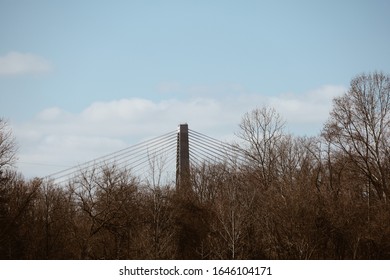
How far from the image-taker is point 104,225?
22016 mm

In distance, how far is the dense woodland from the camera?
66.3 ft

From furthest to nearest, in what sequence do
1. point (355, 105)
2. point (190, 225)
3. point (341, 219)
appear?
point (190, 225) < point (355, 105) < point (341, 219)

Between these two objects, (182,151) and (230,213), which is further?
(182,151)

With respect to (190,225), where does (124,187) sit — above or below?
above

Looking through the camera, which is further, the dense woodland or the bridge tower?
the bridge tower

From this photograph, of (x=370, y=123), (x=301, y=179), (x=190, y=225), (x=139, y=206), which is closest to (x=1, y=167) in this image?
(x=139, y=206)

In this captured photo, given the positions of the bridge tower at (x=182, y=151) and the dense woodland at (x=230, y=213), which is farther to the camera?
the bridge tower at (x=182, y=151)

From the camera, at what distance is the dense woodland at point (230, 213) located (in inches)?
796

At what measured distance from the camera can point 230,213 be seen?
2086cm
